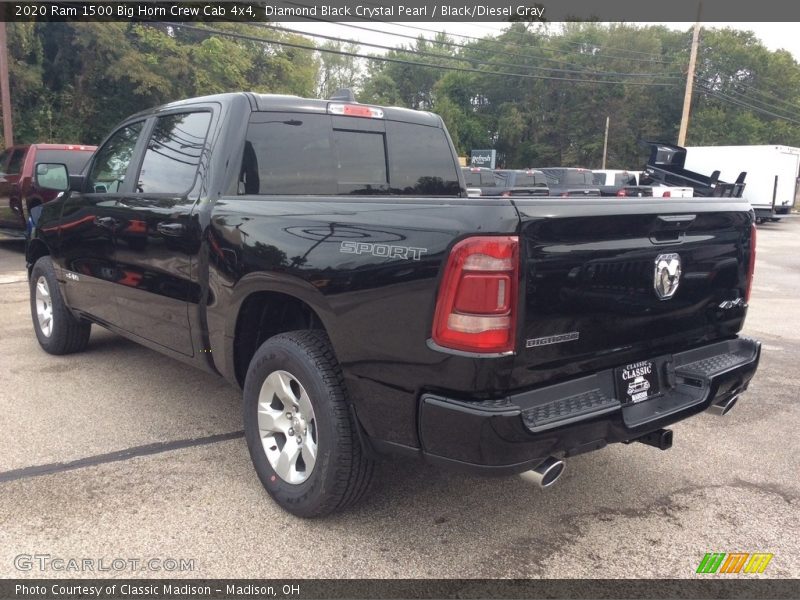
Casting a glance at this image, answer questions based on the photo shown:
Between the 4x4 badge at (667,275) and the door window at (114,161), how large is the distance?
3.27 meters

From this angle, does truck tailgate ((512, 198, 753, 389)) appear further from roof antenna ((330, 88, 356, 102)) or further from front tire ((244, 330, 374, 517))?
roof antenna ((330, 88, 356, 102))

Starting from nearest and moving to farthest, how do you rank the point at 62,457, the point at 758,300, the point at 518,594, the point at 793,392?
the point at 518,594
the point at 62,457
the point at 793,392
the point at 758,300

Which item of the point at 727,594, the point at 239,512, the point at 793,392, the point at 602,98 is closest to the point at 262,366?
the point at 239,512

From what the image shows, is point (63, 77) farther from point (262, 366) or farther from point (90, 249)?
point (262, 366)

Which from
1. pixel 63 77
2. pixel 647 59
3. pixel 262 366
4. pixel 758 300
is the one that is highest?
pixel 647 59

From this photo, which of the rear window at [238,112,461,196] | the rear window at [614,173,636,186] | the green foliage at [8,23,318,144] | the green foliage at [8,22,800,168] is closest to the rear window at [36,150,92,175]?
the rear window at [238,112,461,196]

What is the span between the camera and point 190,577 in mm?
2623

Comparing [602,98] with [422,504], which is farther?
[602,98]

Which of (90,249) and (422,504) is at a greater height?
(90,249)

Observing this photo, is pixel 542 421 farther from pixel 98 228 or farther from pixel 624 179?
pixel 624 179

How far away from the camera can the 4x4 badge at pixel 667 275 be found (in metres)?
Result: 2.79

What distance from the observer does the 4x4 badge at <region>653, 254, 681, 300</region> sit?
9.14 ft

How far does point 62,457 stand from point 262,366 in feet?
4.53

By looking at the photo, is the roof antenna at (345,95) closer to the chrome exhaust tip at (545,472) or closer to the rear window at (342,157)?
the rear window at (342,157)
